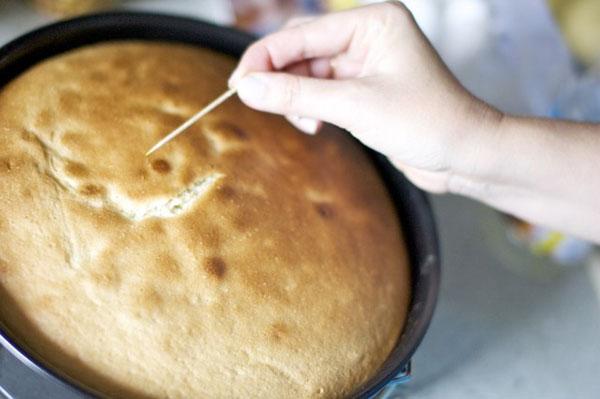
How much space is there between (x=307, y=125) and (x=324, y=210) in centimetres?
12

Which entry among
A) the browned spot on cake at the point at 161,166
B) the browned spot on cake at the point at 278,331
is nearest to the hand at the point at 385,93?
the browned spot on cake at the point at 161,166

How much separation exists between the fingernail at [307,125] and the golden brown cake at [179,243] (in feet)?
0.05

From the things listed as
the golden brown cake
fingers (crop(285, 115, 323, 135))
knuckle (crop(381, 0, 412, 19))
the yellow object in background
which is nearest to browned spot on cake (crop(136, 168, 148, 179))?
the golden brown cake

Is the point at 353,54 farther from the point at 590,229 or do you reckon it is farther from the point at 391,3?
the point at 590,229

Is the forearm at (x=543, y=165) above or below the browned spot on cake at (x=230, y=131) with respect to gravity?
below

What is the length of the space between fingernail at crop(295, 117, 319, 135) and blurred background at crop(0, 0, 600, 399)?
1.08ft

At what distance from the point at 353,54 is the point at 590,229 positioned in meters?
0.38

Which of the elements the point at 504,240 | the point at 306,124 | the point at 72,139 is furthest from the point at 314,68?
the point at 504,240

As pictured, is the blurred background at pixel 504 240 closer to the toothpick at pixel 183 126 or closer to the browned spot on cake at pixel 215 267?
the browned spot on cake at pixel 215 267

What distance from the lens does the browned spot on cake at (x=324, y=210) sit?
81 cm

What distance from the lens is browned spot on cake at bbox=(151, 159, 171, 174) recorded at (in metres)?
0.75

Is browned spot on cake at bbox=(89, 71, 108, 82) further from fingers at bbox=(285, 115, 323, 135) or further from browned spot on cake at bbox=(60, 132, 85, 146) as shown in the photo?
fingers at bbox=(285, 115, 323, 135)

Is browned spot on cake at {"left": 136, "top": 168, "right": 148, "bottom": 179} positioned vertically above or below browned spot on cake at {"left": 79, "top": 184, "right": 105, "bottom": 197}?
below

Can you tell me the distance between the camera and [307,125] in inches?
34.3
